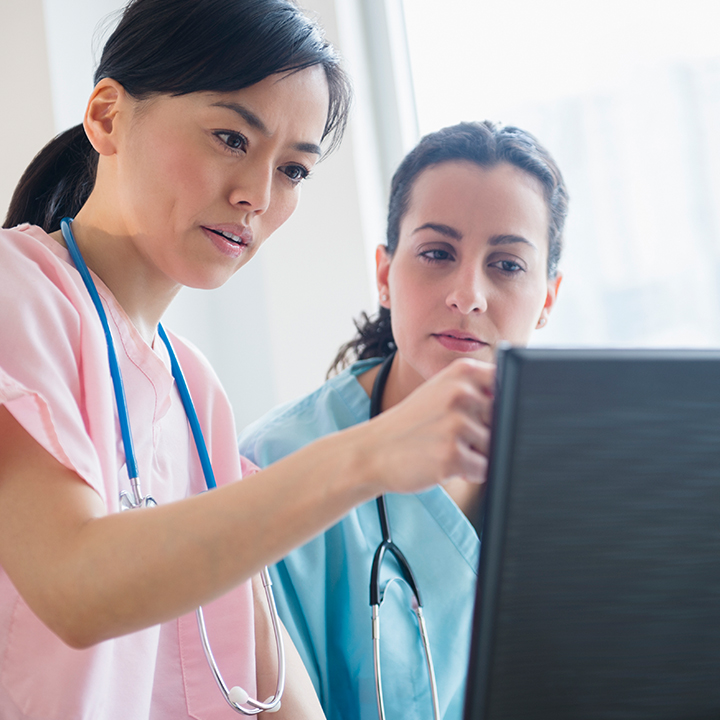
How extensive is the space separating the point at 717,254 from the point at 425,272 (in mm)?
624

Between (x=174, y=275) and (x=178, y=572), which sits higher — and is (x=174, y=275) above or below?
above

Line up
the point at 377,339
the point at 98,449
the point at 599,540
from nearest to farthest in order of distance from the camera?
1. the point at 599,540
2. the point at 98,449
3. the point at 377,339

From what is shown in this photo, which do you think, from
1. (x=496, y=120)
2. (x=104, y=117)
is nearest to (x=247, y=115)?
(x=104, y=117)

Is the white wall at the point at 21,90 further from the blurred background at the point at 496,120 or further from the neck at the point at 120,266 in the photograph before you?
the neck at the point at 120,266

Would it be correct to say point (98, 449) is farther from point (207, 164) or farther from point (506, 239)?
point (506, 239)

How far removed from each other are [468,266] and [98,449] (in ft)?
1.77

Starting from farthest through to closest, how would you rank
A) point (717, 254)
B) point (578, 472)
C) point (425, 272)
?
1. point (717, 254)
2. point (425, 272)
3. point (578, 472)

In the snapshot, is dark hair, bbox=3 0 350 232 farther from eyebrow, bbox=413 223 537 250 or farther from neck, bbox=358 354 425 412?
neck, bbox=358 354 425 412

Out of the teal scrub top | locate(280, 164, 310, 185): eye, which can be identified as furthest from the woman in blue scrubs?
locate(280, 164, 310, 185): eye

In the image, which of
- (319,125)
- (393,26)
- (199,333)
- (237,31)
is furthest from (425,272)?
(393,26)

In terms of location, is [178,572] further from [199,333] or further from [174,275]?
[199,333]

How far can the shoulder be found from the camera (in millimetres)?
954

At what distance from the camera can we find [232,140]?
0.65 metres

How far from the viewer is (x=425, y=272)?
37.7 inches
